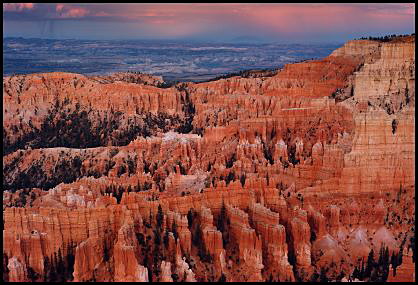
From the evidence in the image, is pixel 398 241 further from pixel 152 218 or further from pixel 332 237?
pixel 152 218

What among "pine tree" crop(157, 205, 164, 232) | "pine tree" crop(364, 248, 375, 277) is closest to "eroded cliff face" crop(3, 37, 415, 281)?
"pine tree" crop(157, 205, 164, 232)

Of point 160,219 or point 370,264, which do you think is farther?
point 370,264

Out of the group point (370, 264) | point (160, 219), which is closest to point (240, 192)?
point (160, 219)

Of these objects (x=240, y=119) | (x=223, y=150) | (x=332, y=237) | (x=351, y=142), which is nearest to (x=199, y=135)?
(x=240, y=119)

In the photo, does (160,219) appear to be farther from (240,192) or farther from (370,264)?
(370,264)

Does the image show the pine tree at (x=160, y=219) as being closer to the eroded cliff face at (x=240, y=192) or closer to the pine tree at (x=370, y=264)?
the eroded cliff face at (x=240, y=192)

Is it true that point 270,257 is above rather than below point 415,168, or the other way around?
below

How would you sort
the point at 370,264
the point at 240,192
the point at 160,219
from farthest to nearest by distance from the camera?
the point at 240,192 → the point at 370,264 → the point at 160,219

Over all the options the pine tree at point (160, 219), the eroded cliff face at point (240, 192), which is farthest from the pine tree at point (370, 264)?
the pine tree at point (160, 219)
